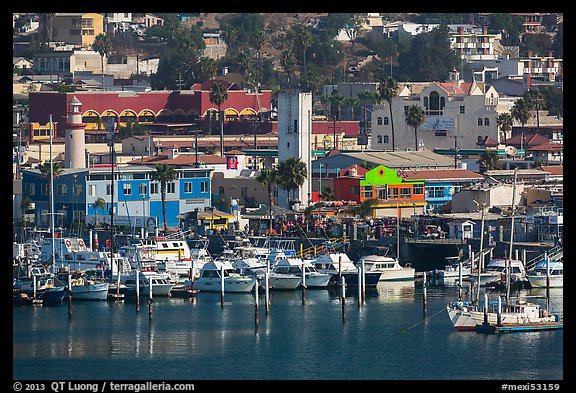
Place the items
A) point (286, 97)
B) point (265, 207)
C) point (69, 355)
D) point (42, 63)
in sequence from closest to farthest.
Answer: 1. point (69, 355)
2. point (265, 207)
3. point (286, 97)
4. point (42, 63)

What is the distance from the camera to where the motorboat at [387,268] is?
82.2 meters

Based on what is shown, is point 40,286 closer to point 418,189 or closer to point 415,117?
point 418,189

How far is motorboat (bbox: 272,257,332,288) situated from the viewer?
265ft

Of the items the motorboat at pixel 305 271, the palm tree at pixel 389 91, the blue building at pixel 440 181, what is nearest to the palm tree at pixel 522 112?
the palm tree at pixel 389 91

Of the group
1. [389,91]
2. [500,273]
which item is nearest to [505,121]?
[389,91]

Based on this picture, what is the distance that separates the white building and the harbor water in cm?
5774

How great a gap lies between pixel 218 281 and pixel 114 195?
21655mm

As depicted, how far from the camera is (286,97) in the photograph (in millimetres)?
108438

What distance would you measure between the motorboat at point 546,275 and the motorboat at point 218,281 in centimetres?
1286

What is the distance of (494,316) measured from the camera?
65750 millimetres

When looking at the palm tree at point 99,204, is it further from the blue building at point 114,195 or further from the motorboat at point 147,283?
the motorboat at point 147,283
